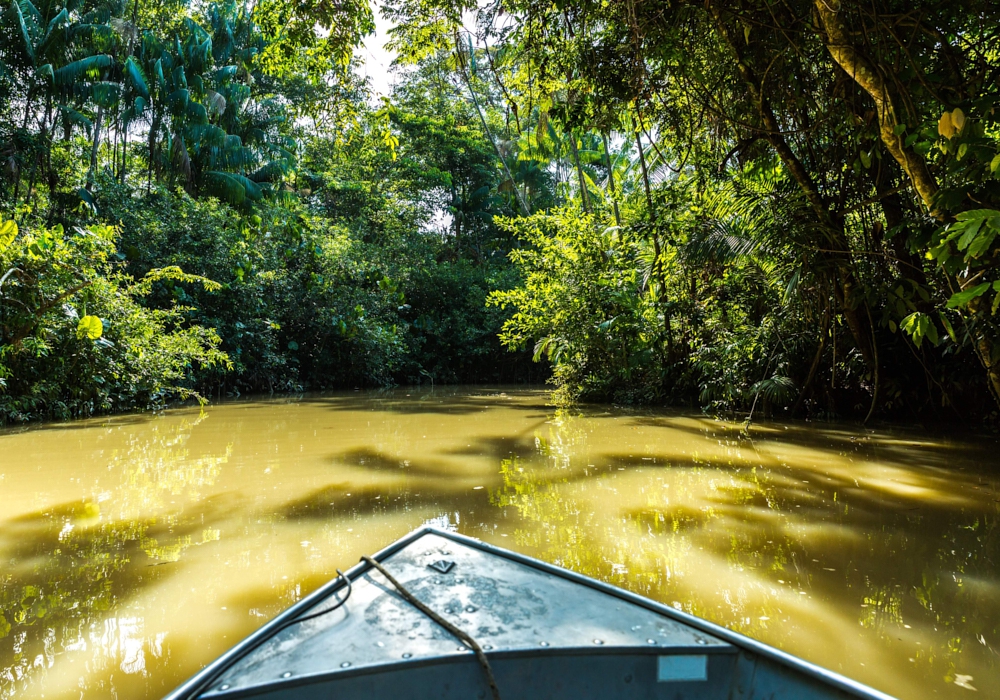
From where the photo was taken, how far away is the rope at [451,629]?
154 cm

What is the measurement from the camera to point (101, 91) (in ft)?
53.8

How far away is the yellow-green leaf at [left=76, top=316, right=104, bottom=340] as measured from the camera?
824cm

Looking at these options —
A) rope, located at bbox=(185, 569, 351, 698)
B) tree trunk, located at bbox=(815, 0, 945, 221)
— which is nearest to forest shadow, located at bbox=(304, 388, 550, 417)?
tree trunk, located at bbox=(815, 0, 945, 221)

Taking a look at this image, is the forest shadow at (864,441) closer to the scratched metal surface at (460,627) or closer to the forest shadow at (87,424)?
the scratched metal surface at (460,627)

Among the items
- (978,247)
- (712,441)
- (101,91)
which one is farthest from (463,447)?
(101,91)

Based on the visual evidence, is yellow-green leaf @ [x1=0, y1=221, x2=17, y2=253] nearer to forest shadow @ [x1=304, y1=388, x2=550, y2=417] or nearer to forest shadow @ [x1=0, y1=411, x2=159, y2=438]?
forest shadow @ [x1=0, y1=411, x2=159, y2=438]

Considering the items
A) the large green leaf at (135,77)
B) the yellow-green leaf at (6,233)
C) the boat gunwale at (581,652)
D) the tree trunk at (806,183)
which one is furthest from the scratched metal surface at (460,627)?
the large green leaf at (135,77)

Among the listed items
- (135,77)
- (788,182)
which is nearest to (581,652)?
(788,182)

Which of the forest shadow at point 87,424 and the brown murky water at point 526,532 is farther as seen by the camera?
the forest shadow at point 87,424

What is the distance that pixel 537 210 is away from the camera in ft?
42.2

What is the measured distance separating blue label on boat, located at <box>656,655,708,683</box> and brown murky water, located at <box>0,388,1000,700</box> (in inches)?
28.5

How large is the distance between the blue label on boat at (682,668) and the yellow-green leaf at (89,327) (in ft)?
28.7

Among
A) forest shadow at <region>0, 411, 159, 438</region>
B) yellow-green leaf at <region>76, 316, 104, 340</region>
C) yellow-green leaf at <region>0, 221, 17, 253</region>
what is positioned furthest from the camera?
yellow-green leaf at <region>76, 316, 104, 340</region>

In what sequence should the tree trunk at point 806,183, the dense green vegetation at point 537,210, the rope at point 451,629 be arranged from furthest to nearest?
the tree trunk at point 806,183, the dense green vegetation at point 537,210, the rope at point 451,629
